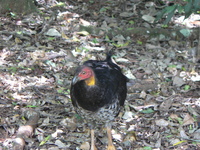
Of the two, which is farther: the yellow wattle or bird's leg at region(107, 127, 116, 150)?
bird's leg at region(107, 127, 116, 150)

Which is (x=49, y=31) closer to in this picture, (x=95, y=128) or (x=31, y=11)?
(x=31, y=11)

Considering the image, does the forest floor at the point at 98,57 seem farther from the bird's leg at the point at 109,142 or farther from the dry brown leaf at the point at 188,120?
the bird's leg at the point at 109,142

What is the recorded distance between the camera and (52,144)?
4.51m

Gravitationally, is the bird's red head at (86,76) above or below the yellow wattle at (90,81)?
above

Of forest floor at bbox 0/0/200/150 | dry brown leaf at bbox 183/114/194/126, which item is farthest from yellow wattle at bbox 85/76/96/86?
dry brown leaf at bbox 183/114/194/126

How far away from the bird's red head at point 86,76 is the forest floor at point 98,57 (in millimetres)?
975

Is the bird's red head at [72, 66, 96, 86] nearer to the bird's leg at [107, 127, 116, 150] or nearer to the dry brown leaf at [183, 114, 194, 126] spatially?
the bird's leg at [107, 127, 116, 150]

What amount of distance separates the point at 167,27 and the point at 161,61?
1361mm

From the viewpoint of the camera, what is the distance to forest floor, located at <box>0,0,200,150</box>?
4730 mm

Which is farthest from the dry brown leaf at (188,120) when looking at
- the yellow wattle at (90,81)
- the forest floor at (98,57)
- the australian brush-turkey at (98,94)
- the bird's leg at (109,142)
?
the yellow wattle at (90,81)

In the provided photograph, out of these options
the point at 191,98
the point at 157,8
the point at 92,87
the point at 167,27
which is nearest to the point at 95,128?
the point at 92,87

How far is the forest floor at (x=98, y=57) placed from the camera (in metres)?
4.73

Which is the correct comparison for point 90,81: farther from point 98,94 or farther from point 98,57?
point 98,57

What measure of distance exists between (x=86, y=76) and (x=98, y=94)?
29 centimetres
